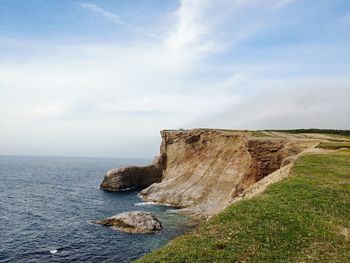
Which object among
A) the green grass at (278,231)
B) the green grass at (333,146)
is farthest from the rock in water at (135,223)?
the green grass at (333,146)

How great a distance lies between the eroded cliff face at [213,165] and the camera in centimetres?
6109

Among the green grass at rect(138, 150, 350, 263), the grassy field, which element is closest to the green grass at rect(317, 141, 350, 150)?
the grassy field

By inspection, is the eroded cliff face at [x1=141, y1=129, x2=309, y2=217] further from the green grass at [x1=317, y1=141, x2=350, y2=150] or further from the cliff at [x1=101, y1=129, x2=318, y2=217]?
the green grass at [x1=317, y1=141, x2=350, y2=150]

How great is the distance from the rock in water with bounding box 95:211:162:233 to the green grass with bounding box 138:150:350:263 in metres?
21.2

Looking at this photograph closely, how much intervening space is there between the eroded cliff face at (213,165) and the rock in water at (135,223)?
12218 millimetres

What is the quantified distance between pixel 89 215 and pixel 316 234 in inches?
1787

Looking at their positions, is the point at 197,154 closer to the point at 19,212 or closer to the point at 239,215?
the point at 19,212

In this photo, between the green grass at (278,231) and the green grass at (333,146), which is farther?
the green grass at (333,146)

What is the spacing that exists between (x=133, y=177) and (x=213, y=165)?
29.0 meters

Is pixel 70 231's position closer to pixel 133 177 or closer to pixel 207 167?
pixel 207 167

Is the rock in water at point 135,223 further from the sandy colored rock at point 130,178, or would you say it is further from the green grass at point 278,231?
the sandy colored rock at point 130,178

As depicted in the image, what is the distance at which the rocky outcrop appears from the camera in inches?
3794

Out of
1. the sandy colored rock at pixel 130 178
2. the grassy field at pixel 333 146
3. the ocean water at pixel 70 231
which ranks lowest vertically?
the ocean water at pixel 70 231

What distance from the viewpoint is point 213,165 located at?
252ft
